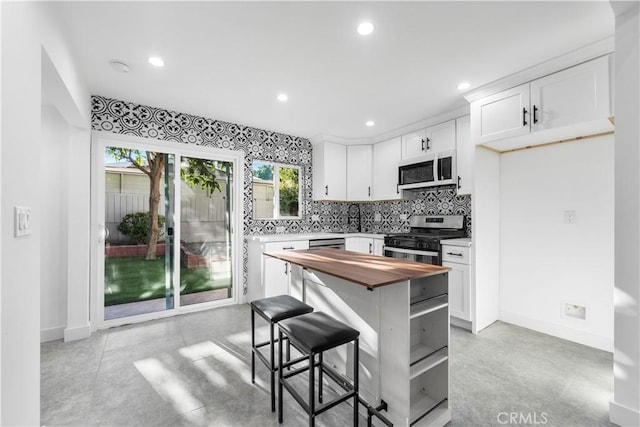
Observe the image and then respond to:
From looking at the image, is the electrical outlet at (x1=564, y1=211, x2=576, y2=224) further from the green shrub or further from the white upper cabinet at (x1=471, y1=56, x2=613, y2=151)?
the green shrub

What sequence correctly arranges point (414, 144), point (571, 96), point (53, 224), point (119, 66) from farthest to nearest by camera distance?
point (414, 144)
point (53, 224)
point (119, 66)
point (571, 96)

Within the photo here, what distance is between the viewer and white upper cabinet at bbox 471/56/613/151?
2.19m

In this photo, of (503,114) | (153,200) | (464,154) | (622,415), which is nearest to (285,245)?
(153,200)

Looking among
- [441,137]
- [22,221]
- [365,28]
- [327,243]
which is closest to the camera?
[22,221]

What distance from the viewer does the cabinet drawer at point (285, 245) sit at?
3.63m

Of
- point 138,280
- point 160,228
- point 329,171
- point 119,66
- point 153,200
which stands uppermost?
point 119,66

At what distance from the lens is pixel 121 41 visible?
211 cm

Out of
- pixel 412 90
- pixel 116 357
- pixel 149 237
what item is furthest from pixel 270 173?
pixel 116 357

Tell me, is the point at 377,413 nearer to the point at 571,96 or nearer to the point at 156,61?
the point at 571,96

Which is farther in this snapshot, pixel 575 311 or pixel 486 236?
pixel 486 236

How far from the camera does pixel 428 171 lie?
12.1 ft

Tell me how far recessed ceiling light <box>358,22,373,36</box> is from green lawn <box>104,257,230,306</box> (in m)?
3.34

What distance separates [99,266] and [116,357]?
1.12 meters

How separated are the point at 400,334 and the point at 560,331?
7.89ft
